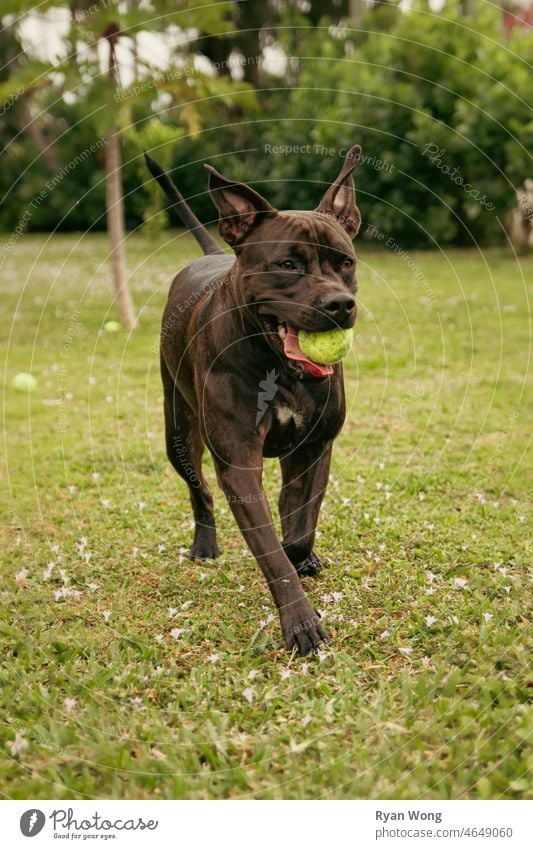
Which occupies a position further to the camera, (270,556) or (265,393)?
(265,393)

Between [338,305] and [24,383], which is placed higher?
[338,305]

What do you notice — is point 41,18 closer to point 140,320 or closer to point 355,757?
point 140,320

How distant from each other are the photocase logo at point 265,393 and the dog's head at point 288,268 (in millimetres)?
202

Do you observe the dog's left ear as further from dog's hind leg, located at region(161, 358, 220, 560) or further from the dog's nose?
dog's hind leg, located at region(161, 358, 220, 560)

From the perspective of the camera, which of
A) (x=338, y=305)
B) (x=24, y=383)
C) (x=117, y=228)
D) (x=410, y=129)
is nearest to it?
(x=338, y=305)

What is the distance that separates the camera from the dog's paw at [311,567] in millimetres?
5002

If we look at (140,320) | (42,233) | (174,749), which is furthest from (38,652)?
(42,233)

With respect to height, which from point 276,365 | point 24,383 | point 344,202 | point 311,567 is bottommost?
point 311,567

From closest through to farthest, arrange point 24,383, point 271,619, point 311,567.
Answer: point 271,619, point 311,567, point 24,383

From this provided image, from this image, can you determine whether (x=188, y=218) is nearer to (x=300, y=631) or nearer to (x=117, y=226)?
(x=300, y=631)

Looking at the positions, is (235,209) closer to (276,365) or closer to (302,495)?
(276,365)

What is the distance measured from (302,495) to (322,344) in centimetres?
104

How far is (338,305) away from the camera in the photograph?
12.5ft
